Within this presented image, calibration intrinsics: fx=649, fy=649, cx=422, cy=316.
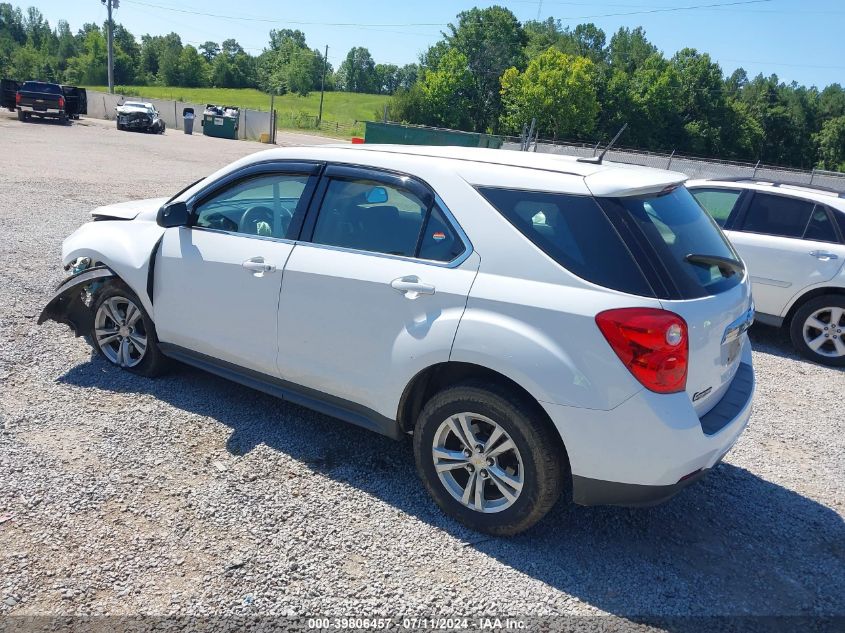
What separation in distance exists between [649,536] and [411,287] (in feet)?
5.91

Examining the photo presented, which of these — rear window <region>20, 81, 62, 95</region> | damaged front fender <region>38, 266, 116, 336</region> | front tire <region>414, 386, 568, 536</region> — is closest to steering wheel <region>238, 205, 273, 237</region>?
damaged front fender <region>38, 266, 116, 336</region>

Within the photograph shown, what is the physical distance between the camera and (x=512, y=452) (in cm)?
313

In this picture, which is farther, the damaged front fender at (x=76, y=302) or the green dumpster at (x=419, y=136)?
the green dumpster at (x=419, y=136)

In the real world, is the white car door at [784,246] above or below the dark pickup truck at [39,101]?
above

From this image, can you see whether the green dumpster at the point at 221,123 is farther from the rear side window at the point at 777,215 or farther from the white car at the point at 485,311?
the white car at the point at 485,311

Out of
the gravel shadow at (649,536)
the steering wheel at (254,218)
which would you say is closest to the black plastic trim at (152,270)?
the steering wheel at (254,218)

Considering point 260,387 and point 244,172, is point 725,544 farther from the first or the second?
point 244,172

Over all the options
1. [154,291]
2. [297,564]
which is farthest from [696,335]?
[154,291]

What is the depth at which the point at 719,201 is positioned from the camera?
730 cm

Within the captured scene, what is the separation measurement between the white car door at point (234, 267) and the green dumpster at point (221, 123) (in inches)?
1498

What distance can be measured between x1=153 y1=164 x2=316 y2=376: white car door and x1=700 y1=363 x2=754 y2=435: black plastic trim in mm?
2331

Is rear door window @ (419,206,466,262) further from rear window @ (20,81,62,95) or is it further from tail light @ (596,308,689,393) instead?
rear window @ (20,81,62,95)

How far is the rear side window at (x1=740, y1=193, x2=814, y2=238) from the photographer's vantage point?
6.73 metres

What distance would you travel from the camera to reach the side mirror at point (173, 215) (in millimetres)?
4113
